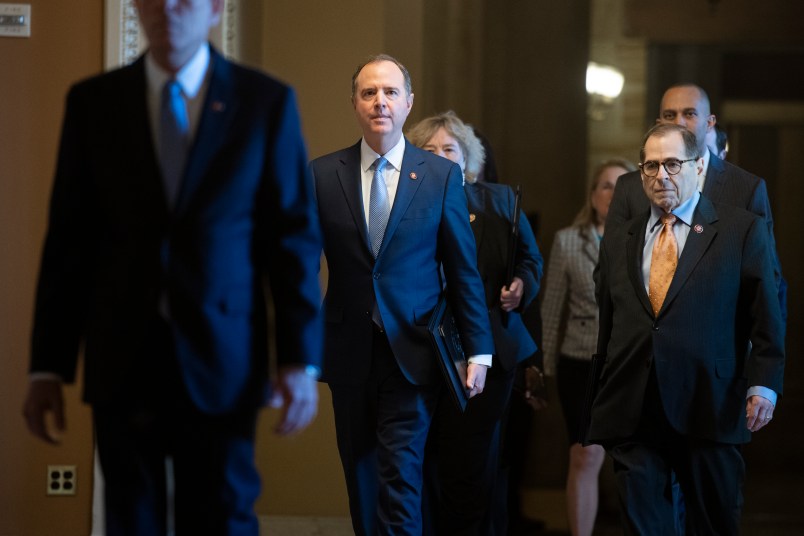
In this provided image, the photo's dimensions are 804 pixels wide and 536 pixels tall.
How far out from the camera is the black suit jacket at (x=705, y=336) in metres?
4.03

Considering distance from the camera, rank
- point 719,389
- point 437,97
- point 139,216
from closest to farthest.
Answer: point 139,216, point 719,389, point 437,97

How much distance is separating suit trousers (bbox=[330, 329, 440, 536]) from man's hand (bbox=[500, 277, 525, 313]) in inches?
30.3

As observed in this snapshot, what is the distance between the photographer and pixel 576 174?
643 centimetres

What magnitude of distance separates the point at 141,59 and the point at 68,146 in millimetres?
243

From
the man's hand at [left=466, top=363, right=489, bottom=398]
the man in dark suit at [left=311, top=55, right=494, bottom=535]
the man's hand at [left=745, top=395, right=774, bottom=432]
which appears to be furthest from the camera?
the man's hand at [left=466, top=363, right=489, bottom=398]

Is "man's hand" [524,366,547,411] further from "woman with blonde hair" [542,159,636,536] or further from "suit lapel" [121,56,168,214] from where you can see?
"suit lapel" [121,56,168,214]

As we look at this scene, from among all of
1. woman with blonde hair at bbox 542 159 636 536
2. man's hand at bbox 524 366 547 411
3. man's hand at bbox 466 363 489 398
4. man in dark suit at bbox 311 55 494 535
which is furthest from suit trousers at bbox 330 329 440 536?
woman with blonde hair at bbox 542 159 636 536

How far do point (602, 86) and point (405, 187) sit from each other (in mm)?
2530

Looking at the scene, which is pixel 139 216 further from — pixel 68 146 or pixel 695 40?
pixel 695 40

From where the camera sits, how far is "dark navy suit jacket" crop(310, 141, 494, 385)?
4090mm

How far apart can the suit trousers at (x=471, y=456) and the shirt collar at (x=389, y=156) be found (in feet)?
3.39

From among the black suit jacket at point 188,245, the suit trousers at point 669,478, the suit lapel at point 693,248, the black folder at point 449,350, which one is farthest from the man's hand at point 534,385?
the black suit jacket at point 188,245

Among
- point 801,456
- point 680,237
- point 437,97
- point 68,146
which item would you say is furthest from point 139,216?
point 801,456

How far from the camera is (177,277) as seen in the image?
2543mm
